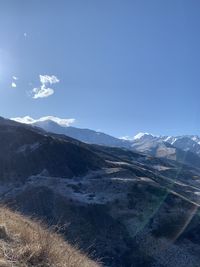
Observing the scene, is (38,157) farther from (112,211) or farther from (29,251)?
(29,251)

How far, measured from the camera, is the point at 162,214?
219ft

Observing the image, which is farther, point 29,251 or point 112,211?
point 112,211

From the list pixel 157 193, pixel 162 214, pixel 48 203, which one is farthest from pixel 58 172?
pixel 162 214

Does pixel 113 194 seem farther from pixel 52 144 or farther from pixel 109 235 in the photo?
pixel 52 144

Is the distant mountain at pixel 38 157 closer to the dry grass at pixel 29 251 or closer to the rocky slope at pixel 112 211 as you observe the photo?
the rocky slope at pixel 112 211

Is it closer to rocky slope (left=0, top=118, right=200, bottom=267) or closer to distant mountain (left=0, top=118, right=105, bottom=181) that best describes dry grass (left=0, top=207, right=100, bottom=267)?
rocky slope (left=0, top=118, right=200, bottom=267)

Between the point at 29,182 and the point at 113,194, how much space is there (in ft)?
65.7

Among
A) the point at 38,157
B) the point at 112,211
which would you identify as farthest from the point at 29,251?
the point at 38,157

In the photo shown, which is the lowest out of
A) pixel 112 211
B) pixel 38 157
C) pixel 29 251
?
pixel 112 211

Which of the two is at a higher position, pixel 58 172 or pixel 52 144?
pixel 52 144

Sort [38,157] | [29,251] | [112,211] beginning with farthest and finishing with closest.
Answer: [38,157] < [112,211] < [29,251]

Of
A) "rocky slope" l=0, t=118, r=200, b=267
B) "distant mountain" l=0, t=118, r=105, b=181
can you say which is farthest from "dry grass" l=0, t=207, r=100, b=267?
"distant mountain" l=0, t=118, r=105, b=181

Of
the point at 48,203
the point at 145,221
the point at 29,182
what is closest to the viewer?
the point at 145,221

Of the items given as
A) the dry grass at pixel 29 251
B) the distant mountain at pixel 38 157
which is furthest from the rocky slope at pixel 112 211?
the dry grass at pixel 29 251
